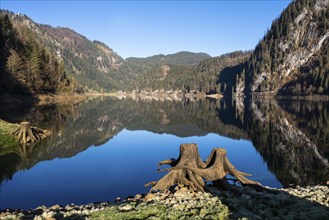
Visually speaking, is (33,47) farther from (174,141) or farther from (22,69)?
(174,141)

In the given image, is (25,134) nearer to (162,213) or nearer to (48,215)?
(48,215)

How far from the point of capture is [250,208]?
1750 centimetres

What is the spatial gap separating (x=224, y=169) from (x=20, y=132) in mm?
31462

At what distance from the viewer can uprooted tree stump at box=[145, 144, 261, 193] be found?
72.2 feet

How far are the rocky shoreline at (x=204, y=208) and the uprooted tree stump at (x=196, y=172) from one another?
126 cm

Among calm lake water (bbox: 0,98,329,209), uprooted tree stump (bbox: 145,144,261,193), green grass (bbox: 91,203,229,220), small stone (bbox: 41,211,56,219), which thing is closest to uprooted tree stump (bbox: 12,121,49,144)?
calm lake water (bbox: 0,98,329,209)

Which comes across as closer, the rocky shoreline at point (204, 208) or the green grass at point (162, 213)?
the green grass at point (162, 213)

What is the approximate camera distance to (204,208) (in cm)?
1683

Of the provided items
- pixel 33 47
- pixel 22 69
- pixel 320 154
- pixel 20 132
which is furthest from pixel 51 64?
pixel 320 154

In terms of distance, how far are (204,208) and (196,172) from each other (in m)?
5.87

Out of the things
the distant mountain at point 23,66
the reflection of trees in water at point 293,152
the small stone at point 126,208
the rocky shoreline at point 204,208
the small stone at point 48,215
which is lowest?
the reflection of trees in water at point 293,152

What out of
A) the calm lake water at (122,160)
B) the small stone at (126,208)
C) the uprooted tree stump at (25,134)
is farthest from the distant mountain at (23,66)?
the small stone at (126,208)

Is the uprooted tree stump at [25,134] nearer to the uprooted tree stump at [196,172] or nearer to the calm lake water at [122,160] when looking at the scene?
the calm lake water at [122,160]

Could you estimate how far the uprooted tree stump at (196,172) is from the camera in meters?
22.0
